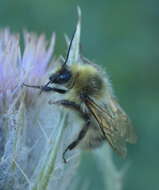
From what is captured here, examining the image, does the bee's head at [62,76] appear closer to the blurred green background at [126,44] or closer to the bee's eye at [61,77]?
the bee's eye at [61,77]

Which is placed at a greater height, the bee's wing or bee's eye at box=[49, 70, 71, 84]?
bee's eye at box=[49, 70, 71, 84]

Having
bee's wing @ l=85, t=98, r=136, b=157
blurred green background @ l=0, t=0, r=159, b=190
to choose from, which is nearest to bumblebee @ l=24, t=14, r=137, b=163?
bee's wing @ l=85, t=98, r=136, b=157

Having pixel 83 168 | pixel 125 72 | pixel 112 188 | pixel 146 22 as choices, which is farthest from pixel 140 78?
pixel 112 188

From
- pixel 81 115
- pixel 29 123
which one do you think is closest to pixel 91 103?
pixel 81 115

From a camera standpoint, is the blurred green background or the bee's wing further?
the blurred green background

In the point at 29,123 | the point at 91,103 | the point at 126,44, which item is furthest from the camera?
the point at 126,44

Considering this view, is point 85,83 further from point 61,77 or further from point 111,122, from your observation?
point 111,122

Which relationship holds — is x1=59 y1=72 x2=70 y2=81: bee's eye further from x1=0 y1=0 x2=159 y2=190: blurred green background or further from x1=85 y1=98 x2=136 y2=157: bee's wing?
x1=0 y1=0 x2=159 y2=190: blurred green background
